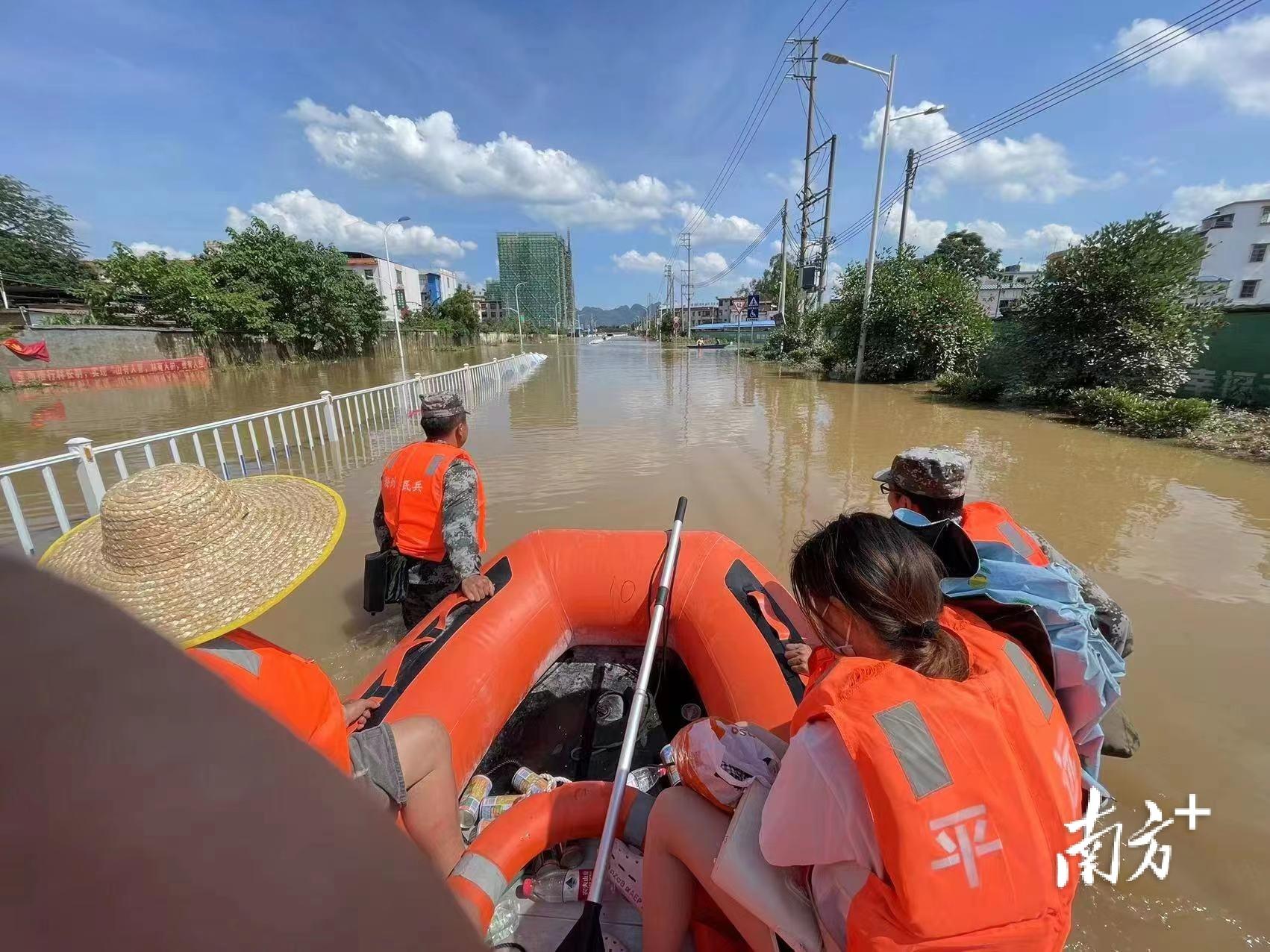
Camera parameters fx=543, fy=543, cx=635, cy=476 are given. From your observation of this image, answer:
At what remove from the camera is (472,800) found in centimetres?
215

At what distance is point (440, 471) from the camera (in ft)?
9.21

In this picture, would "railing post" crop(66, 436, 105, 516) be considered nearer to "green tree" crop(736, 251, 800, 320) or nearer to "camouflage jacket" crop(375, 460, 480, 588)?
"camouflage jacket" crop(375, 460, 480, 588)

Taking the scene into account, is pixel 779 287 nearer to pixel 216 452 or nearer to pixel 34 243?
pixel 216 452

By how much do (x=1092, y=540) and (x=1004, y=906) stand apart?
5172 millimetres

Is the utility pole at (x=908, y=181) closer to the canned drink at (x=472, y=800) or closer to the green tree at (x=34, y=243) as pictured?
the canned drink at (x=472, y=800)

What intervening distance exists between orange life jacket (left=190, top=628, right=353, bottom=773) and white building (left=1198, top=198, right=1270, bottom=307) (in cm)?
3945

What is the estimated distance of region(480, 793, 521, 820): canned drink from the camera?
2.10m

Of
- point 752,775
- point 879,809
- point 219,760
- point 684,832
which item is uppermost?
point 219,760

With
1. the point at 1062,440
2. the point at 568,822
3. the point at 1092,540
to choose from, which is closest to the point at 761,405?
the point at 1062,440

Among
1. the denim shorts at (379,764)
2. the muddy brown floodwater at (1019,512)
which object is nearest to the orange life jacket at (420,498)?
the muddy brown floodwater at (1019,512)

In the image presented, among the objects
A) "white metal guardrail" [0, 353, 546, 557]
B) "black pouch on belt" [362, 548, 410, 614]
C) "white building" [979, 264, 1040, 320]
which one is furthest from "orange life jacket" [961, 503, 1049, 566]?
"white building" [979, 264, 1040, 320]

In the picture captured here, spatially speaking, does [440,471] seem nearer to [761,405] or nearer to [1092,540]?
[1092,540]

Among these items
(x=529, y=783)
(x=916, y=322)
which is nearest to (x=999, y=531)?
(x=529, y=783)

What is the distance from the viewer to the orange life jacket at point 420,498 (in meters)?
2.81
